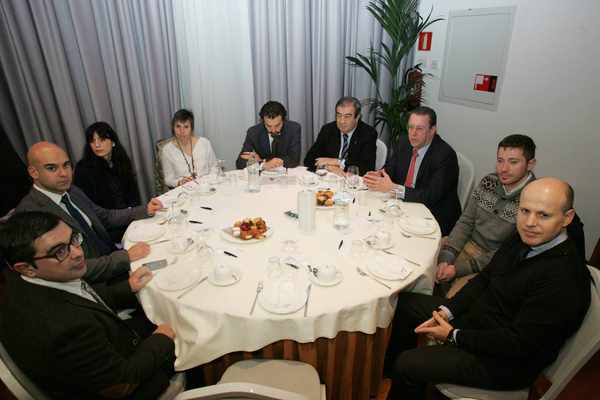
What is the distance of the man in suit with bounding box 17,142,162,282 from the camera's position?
198 centimetres

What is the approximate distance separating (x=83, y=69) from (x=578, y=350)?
15.4 ft

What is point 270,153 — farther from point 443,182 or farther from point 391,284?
point 391,284

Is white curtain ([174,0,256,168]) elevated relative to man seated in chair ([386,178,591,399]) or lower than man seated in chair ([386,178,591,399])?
elevated

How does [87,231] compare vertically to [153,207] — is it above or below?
below

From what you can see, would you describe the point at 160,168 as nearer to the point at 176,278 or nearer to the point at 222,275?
the point at 176,278

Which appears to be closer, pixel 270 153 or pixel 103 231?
pixel 103 231

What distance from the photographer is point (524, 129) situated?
141 inches

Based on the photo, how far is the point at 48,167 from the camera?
6.95ft

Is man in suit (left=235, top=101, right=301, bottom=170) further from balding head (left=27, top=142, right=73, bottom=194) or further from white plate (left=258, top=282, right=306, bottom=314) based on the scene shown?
white plate (left=258, top=282, right=306, bottom=314)

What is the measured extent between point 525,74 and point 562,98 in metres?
0.46

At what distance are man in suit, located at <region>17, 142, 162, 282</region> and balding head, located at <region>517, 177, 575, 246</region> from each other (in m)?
1.97

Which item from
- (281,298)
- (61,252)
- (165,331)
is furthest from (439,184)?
(61,252)

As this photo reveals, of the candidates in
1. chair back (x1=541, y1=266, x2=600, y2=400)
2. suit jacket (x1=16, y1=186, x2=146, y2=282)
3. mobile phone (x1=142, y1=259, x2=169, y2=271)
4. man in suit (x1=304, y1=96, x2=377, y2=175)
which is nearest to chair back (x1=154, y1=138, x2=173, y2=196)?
suit jacket (x1=16, y1=186, x2=146, y2=282)

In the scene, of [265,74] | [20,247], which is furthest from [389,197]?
[265,74]
